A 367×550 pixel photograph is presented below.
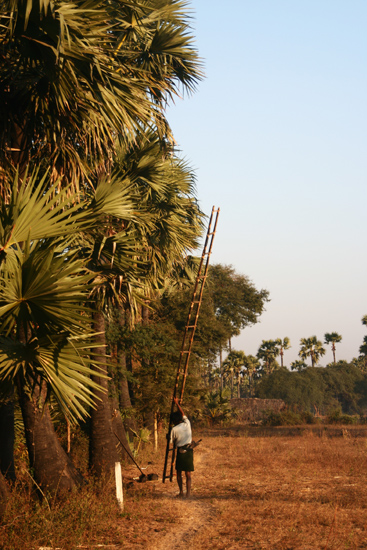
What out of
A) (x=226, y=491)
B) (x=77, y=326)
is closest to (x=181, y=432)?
(x=226, y=491)

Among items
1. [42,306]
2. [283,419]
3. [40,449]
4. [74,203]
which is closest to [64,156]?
[74,203]

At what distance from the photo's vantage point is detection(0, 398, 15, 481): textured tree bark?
34.4 ft

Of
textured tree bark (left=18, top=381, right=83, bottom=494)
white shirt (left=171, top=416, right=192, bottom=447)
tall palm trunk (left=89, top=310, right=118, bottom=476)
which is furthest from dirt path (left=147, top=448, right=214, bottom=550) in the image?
textured tree bark (left=18, top=381, right=83, bottom=494)

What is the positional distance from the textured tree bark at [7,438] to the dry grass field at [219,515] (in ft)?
5.69

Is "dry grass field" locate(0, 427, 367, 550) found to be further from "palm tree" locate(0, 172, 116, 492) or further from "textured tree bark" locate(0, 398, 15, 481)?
"palm tree" locate(0, 172, 116, 492)

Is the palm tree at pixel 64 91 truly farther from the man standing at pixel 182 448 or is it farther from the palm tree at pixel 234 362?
the palm tree at pixel 234 362

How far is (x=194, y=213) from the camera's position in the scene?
19031mm

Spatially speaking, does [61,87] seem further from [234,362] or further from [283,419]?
[234,362]

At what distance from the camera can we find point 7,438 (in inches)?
414

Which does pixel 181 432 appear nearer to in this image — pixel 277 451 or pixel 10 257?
pixel 10 257

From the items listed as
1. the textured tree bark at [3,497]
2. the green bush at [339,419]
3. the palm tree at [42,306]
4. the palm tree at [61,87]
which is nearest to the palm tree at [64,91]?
the palm tree at [61,87]

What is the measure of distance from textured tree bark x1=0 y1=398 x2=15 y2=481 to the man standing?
312 centimetres

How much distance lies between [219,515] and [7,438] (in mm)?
4174

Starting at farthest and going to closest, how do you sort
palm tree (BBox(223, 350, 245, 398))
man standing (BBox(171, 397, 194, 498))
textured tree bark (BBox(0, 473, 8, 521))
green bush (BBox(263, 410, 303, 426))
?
palm tree (BBox(223, 350, 245, 398)), green bush (BBox(263, 410, 303, 426)), man standing (BBox(171, 397, 194, 498)), textured tree bark (BBox(0, 473, 8, 521))
